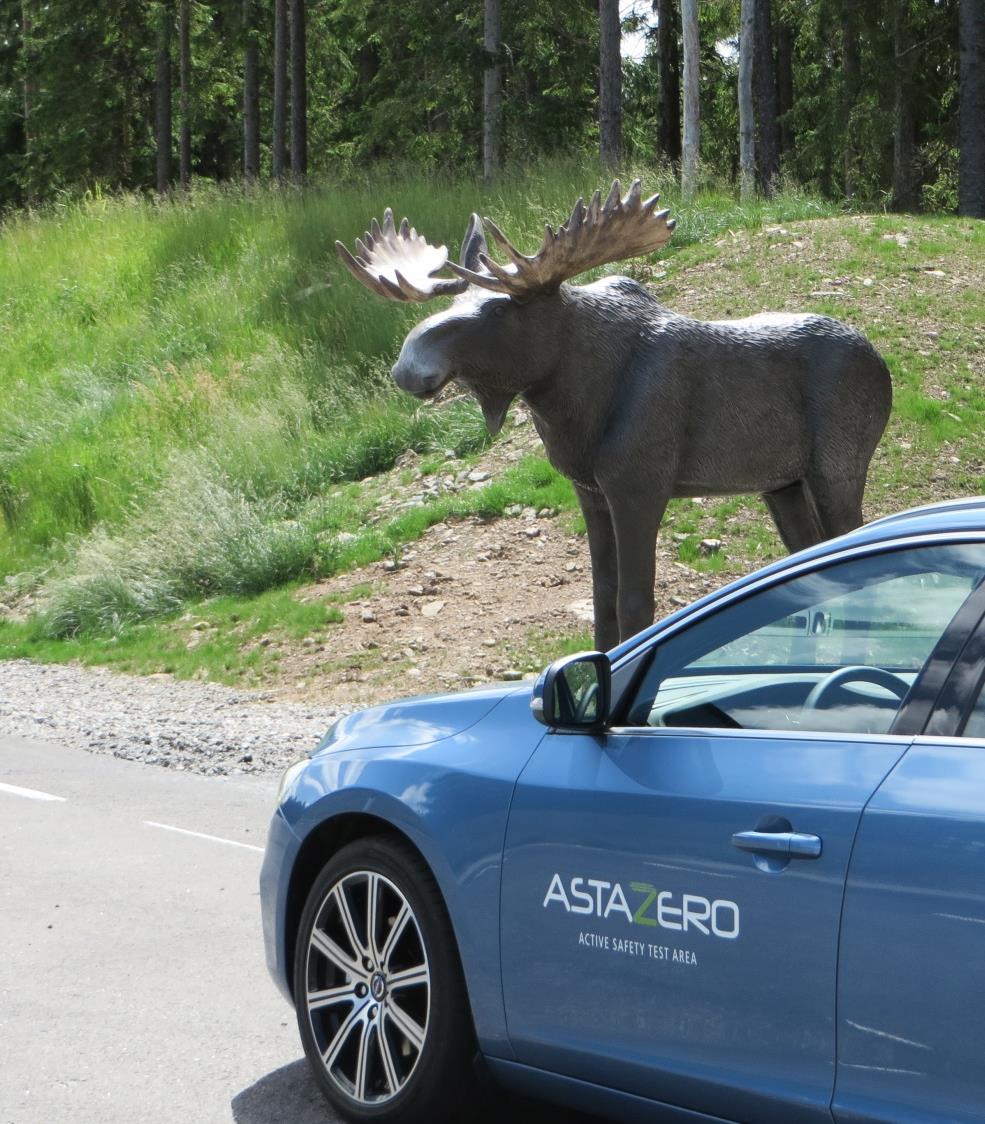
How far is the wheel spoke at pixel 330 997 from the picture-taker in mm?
4527

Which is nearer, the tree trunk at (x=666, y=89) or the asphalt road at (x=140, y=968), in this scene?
the asphalt road at (x=140, y=968)

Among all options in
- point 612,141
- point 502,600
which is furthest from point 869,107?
point 502,600

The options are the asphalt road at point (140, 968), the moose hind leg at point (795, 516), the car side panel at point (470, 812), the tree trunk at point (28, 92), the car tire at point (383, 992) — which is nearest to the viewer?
the car side panel at point (470, 812)

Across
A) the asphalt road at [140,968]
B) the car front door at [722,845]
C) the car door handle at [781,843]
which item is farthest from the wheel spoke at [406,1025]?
the car door handle at [781,843]

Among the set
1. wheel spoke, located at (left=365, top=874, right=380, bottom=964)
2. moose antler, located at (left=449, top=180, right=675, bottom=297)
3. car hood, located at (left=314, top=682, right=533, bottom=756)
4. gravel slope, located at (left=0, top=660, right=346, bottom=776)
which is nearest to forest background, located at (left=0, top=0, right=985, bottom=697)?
gravel slope, located at (left=0, top=660, right=346, bottom=776)

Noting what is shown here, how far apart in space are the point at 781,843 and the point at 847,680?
0.57 meters

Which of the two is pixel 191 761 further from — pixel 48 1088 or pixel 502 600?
pixel 48 1088

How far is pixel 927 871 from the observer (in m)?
3.10

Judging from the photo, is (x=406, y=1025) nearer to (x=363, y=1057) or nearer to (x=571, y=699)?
(x=363, y=1057)

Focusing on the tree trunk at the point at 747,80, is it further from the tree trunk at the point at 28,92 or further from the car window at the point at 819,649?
the car window at the point at 819,649

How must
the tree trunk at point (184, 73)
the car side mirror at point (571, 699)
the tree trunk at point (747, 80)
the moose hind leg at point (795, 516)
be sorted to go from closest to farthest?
1. the car side mirror at point (571, 699)
2. the moose hind leg at point (795, 516)
3. the tree trunk at point (747, 80)
4. the tree trunk at point (184, 73)

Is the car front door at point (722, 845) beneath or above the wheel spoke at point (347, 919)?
above

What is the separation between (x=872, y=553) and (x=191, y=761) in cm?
804

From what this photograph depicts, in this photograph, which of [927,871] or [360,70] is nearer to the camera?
[927,871]
